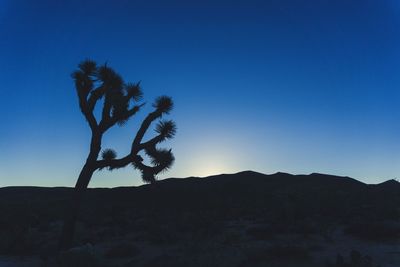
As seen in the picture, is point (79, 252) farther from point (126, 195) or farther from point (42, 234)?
point (126, 195)

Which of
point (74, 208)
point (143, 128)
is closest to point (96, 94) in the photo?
point (143, 128)

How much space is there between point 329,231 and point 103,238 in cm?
803

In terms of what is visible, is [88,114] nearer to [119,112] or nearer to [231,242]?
[119,112]

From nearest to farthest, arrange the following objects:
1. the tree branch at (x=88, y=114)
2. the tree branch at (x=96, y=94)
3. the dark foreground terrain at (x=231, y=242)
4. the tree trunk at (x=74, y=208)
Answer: the dark foreground terrain at (x=231, y=242) < the tree trunk at (x=74, y=208) < the tree branch at (x=88, y=114) < the tree branch at (x=96, y=94)

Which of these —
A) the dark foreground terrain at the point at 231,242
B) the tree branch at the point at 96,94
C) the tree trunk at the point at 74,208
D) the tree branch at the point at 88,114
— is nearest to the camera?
the dark foreground terrain at the point at 231,242

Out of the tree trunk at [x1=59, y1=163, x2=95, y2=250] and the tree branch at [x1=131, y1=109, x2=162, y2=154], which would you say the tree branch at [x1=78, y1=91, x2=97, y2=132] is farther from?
the tree branch at [x1=131, y1=109, x2=162, y2=154]

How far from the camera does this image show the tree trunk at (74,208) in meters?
14.1

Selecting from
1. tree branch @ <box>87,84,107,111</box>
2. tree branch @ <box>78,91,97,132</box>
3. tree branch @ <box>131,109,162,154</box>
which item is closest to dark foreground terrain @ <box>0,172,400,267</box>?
tree branch @ <box>131,109,162,154</box>

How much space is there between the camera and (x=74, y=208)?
14.7m

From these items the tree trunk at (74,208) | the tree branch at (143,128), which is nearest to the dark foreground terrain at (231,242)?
the tree trunk at (74,208)

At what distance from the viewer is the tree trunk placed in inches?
555

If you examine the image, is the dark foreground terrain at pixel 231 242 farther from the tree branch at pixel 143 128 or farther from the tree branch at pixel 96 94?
the tree branch at pixel 96 94

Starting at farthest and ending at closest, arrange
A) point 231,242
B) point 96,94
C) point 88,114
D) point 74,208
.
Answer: point 96,94 < point 88,114 < point 74,208 < point 231,242

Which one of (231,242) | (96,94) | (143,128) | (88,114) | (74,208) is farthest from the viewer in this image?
(143,128)
